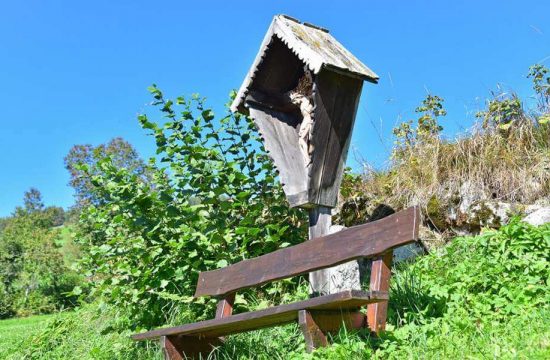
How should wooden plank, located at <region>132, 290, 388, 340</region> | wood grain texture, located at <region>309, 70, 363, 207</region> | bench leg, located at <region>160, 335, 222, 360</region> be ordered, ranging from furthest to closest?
wood grain texture, located at <region>309, 70, 363, 207</region> < bench leg, located at <region>160, 335, 222, 360</region> < wooden plank, located at <region>132, 290, 388, 340</region>

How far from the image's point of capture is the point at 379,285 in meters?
3.76

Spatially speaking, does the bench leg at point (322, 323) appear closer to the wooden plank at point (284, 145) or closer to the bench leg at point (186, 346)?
the bench leg at point (186, 346)

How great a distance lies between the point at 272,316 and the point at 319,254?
2.26 feet

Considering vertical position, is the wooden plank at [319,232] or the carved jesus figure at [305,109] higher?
the carved jesus figure at [305,109]

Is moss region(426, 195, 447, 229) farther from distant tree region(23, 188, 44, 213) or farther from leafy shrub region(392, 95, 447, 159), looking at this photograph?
distant tree region(23, 188, 44, 213)

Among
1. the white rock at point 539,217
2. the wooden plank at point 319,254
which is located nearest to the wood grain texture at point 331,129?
the wooden plank at point 319,254

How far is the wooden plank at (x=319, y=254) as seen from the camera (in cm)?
A: 369

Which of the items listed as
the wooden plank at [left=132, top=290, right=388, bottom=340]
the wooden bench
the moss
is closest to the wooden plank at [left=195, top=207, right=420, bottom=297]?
the wooden bench

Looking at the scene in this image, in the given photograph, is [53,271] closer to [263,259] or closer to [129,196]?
[129,196]

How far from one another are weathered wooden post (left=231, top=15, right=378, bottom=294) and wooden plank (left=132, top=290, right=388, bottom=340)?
1.06m

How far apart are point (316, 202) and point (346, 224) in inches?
85.1

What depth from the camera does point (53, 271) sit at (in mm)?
20562

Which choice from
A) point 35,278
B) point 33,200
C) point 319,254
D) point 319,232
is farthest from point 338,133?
point 33,200

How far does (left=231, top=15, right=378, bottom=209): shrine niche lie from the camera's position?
193 inches
